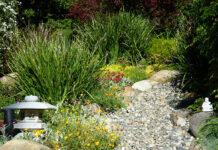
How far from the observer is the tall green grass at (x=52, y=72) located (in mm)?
5566

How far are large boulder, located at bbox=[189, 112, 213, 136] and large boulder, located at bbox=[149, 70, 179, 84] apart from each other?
261 cm

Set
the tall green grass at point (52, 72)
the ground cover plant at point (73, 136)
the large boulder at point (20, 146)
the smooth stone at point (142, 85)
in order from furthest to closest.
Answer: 1. the smooth stone at point (142, 85)
2. the tall green grass at point (52, 72)
3. the ground cover plant at point (73, 136)
4. the large boulder at point (20, 146)

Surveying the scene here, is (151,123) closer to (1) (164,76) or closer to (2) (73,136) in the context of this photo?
(2) (73,136)

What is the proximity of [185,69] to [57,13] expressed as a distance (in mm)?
11939

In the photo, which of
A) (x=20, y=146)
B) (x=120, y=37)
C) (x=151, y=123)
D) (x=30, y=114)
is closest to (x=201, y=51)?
(x=151, y=123)

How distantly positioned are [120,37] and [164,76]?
86.9 inches

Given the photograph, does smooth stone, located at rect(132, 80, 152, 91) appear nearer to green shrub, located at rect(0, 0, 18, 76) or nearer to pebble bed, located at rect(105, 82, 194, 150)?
pebble bed, located at rect(105, 82, 194, 150)

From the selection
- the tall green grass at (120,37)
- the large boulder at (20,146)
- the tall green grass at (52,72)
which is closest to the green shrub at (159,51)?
the tall green grass at (120,37)

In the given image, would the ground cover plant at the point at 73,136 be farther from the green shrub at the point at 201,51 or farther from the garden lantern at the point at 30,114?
the green shrub at the point at 201,51

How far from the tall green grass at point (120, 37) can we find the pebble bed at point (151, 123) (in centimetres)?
209

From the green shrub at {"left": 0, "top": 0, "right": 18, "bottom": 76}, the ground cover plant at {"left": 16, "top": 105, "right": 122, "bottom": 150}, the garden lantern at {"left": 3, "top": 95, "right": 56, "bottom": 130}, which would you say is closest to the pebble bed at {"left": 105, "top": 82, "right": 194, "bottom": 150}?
the ground cover plant at {"left": 16, "top": 105, "right": 122, "bottom": 150}

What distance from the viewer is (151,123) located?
222 inches

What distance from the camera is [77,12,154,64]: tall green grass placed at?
8.90 m

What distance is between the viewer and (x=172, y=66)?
26.2ft
